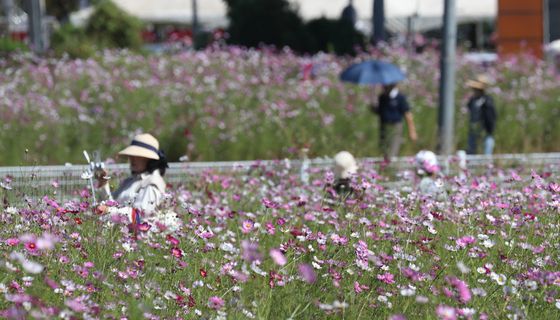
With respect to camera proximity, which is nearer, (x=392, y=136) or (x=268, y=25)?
(x=392, y=136)

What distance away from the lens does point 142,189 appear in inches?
273

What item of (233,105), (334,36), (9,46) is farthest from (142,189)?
(334,36)

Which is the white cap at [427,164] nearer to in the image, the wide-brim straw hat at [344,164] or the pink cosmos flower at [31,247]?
the wide-brim straw hat at [344,164]

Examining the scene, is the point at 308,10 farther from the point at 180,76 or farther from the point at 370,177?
the point at 370,177

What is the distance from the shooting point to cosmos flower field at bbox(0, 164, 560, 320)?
4.38m

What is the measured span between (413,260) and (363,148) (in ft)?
26.5

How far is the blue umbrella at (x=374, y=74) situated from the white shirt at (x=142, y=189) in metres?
6.47

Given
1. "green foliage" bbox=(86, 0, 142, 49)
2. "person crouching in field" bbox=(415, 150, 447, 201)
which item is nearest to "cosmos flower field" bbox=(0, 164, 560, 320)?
"person crouching in field" bbox=(415, 150, 447, 201)

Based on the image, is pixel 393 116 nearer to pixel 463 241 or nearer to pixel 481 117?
pixel 481 117

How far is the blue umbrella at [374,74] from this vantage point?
13312 mm

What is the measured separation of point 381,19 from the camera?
19078mm

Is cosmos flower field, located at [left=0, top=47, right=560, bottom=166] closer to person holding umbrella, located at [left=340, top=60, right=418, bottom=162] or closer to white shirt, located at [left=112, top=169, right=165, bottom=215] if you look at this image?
person holding umbrella, located at [left=340, top=60, right=418, bottom=162]

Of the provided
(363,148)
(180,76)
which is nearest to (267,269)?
(363,148)

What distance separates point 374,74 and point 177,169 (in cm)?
479
